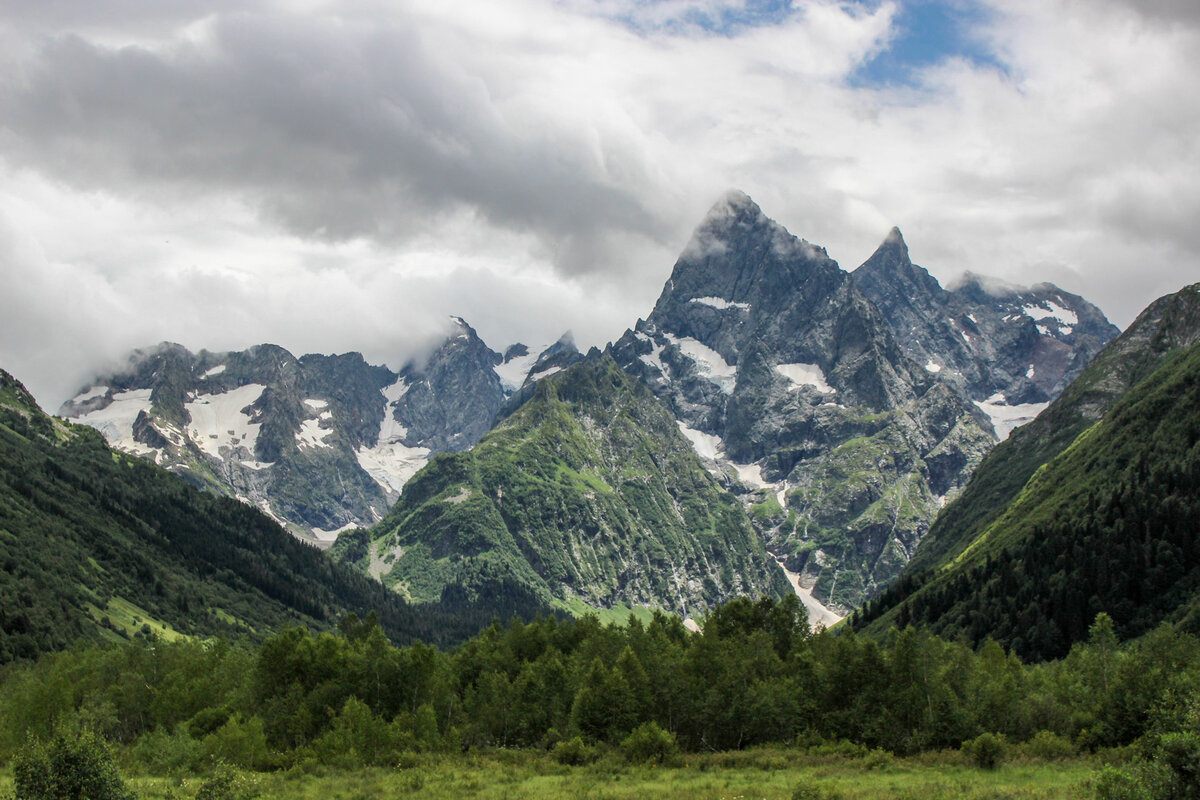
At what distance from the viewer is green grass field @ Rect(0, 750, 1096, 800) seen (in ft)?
235

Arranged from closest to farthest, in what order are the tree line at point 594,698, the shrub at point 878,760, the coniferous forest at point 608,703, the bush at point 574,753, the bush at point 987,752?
the bush at point 987,752, the shrub at point 878,760, the coniferous forest at point 608,703, the bush at point 574,753, the tree line at point 594,698

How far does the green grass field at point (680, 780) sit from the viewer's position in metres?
71.6

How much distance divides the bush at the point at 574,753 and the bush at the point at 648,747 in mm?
3799

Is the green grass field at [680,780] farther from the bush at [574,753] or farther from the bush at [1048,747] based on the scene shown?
the bush at [1048,747]

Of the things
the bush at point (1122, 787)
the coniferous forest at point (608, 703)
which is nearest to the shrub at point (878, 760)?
the coniferous forest at point (608, 703)

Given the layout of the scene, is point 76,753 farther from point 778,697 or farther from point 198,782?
point 778,697

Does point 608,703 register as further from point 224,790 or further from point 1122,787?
point 1122,787

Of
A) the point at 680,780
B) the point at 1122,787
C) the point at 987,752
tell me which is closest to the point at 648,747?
the point at 680,780

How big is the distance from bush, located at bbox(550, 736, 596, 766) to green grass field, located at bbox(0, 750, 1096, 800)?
1407mm

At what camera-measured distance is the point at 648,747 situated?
9338 cm

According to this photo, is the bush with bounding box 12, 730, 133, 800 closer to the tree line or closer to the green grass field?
the green grass field

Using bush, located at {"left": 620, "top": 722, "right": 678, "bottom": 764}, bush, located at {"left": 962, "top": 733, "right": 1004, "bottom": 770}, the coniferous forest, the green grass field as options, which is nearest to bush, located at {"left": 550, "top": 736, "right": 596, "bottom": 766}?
the coniferous forest

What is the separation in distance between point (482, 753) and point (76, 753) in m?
56.1

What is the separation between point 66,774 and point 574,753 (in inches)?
2067
